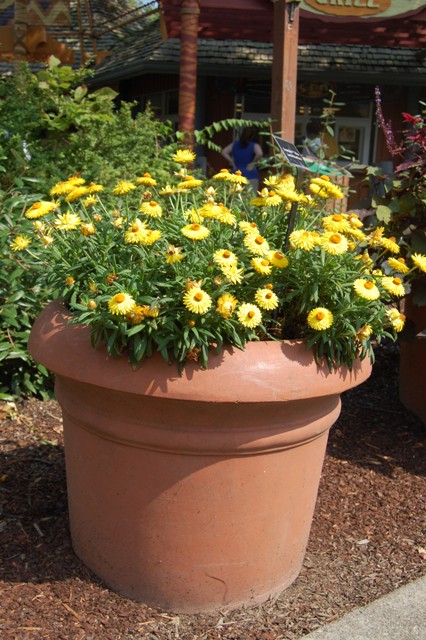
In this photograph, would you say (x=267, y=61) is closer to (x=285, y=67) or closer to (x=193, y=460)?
(x=285, y=67)

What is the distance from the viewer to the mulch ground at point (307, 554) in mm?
2102

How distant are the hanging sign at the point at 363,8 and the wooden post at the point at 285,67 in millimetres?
2561

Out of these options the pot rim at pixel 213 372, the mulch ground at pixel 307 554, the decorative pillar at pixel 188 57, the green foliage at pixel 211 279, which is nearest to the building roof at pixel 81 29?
the decorative pillar at pixel 188 57

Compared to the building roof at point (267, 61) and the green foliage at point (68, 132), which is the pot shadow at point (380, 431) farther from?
the building roof at point (267, 61)

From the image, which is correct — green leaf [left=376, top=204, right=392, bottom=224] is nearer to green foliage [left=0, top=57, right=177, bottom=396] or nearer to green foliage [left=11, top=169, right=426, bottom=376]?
green foliage [left=11, top=169, right=426, bottom=376]

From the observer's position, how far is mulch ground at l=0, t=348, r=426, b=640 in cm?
210

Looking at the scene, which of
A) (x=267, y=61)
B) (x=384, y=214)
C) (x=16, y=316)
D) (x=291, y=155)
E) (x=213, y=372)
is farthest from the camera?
(x=267, y=61)

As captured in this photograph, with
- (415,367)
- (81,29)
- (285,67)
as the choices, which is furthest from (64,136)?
(81,29)

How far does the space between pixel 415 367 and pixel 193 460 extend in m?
1.90

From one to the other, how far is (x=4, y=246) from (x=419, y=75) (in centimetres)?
1113

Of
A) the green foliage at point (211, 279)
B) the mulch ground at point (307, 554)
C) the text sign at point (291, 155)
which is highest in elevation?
the text sign at point (291, 155)

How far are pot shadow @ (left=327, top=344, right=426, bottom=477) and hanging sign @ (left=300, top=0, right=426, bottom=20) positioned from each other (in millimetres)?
4755

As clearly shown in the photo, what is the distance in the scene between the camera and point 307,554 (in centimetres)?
253

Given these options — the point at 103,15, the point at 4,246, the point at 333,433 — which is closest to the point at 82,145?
the point at 4,246
